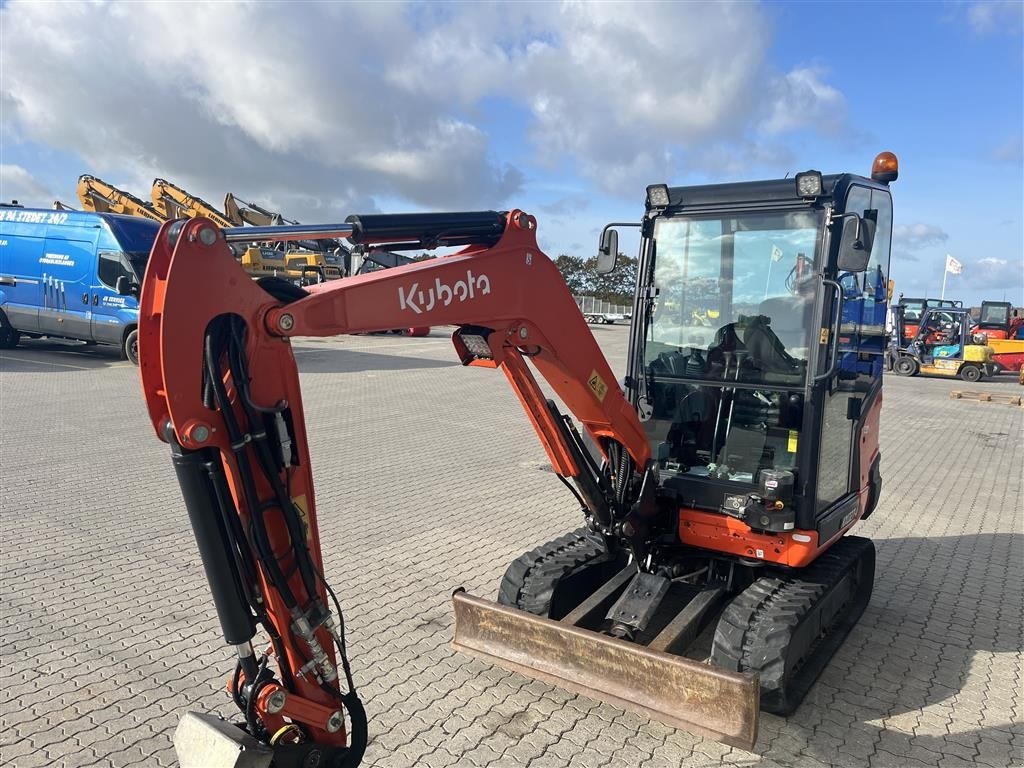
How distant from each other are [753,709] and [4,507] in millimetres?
6847

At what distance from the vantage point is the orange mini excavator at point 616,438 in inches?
100

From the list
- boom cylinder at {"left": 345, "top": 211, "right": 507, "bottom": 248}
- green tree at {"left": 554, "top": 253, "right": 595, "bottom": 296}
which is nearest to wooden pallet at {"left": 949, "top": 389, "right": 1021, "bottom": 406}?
boom cylinder at {"left": 345, "top": 211, "right": 507, "bottom": 248}

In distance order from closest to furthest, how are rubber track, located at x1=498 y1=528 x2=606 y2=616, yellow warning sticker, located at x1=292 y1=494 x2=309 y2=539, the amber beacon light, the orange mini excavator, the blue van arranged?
the orange mini excavator
yellow warning sticker, located at x1=292 y1=494 x2=309 y2=539
rubber track, located at x1=498 y1=528 x2=606 y2=616
the amber beacon light
the blue van

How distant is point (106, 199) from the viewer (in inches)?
965

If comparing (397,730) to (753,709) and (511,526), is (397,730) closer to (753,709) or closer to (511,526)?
(753,709)

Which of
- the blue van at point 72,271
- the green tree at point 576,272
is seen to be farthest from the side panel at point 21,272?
the green tree at point 576,272

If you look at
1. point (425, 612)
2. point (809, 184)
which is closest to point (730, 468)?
point (809, 184)

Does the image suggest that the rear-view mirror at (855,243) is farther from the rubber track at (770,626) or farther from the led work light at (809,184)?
the rubber track at (770,626)

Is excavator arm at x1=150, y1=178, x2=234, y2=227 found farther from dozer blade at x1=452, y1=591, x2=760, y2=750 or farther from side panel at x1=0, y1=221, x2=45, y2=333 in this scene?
dozer blade at x1=452, y1=591, x2=760, y2=750

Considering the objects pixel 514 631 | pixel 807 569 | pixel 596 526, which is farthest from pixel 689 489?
pixel 514 631

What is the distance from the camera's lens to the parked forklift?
23.8m

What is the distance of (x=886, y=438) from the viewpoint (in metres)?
12.7

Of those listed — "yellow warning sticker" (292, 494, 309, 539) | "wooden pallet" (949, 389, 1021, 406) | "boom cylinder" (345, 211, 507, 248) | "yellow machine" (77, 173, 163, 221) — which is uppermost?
"yellow machine" (77, 173, 163, 221)

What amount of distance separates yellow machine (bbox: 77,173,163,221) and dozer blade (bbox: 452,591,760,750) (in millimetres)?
24016
